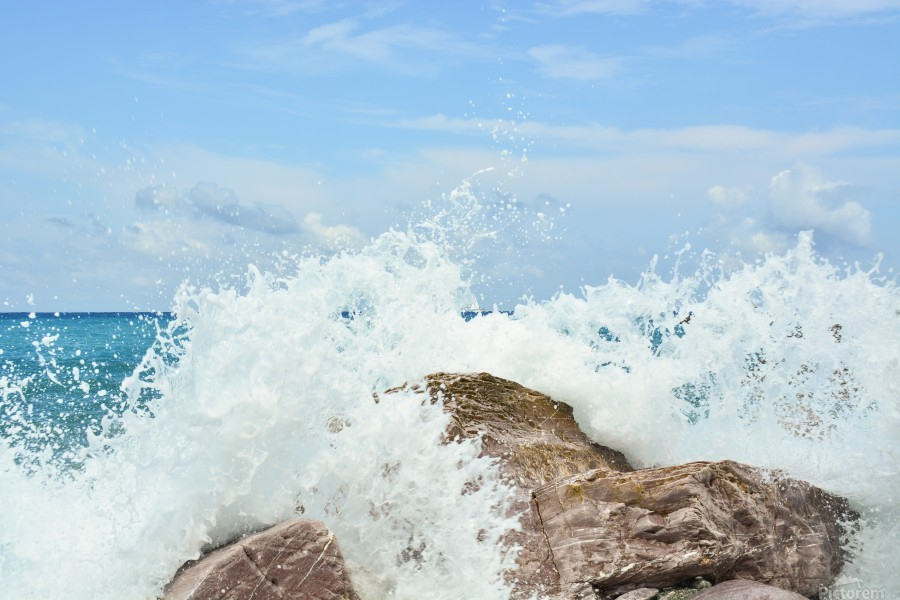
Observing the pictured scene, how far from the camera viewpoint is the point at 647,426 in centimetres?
697

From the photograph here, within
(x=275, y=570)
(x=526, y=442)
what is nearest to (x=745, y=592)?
(x=526, y=442)

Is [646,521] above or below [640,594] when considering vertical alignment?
above

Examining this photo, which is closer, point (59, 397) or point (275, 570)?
point (275, 570)

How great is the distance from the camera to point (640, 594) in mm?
4867

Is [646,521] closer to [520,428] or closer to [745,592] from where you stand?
[745,592]

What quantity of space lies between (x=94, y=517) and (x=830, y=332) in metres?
6.15

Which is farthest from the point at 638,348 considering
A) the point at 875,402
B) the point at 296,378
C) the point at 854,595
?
the point at 296,378

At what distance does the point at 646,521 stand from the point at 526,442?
1.22 meters

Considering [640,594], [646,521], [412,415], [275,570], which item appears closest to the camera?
[275,570]

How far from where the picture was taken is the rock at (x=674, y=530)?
16.1ft

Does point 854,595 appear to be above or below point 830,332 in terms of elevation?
Result: below

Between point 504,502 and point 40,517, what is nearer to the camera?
point 504,502

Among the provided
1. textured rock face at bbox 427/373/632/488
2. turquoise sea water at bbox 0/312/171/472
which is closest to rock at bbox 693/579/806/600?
textured rock face at bbox 427/373/632/488

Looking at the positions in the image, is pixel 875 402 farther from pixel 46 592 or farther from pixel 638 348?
pixel 46 592
